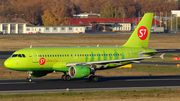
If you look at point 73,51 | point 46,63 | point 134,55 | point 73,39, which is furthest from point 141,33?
point 73,39

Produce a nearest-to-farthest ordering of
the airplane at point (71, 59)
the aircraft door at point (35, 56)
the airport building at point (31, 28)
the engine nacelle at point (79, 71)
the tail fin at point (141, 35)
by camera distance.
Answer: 1. the engine nacelle at point (79, 71)
2. the airplane at point (71, 59)
3. the aircraft door at point (35, 56)
4. the tail fin at point (141, 35)
5. the airport building at point (31, 28)

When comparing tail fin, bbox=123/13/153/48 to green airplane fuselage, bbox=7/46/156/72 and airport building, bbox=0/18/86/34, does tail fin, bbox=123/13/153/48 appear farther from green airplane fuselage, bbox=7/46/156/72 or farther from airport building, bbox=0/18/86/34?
airport building, bbox=0/18/86/34

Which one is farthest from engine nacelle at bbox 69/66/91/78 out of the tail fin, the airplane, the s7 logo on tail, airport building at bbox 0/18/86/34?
airport building at bbox 0/18/86/34

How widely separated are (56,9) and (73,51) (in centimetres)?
15425

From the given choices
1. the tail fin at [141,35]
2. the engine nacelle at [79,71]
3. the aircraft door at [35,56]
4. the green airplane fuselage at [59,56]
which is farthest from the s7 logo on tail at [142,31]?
the aircraft door at [35,56]

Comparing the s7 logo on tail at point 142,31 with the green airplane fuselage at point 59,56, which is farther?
the s7 logo on tail at point 142,31

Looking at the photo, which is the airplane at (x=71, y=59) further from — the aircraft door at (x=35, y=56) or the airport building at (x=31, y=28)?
the airport building at (x=31, y=28)

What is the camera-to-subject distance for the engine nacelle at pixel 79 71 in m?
35.8

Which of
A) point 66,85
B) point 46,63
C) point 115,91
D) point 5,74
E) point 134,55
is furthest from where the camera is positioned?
point 5,74

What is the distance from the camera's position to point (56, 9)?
190 meters

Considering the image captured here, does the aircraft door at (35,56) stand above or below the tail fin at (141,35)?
below

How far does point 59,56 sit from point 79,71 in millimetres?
3690

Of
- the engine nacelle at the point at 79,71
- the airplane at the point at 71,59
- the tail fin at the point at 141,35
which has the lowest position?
the engine nacelle at the point at 79,71

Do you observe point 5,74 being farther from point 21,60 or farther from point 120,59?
point 120,59
